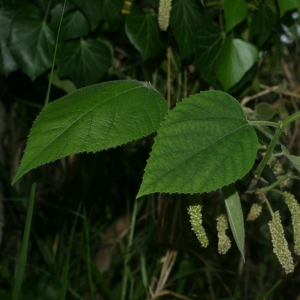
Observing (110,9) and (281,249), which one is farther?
(110,9)

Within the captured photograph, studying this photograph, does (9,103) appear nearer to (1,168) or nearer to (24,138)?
(24,138)

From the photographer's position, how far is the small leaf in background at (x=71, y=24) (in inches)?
36.1

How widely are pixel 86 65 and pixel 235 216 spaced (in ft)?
1.80

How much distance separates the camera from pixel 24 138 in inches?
57.7

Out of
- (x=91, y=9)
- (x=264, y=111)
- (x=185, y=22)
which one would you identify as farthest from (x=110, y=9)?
(x=264, y=111)

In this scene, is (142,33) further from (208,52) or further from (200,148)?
(200,148)

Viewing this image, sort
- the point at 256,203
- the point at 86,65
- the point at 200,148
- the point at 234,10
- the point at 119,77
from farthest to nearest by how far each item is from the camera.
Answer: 1. the point at 119,77
2. the point at 86,65
3. the point at 234,10
4. the point at 256,203
5. the point at 200,148

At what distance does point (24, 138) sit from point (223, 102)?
1.11 metres

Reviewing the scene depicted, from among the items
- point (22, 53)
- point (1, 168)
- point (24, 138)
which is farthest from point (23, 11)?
point (24, 138)

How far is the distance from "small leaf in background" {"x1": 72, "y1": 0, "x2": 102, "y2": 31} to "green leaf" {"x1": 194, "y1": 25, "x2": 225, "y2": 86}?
200 millimetres

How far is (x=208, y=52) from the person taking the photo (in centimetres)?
93

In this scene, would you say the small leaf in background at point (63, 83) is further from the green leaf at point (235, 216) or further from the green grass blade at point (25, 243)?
the green leaf at point (235, 216)

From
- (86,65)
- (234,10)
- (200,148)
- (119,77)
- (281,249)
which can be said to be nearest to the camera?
(200,148)

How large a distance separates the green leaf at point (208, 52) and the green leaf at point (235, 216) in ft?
1.47
